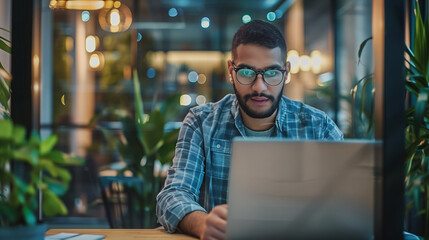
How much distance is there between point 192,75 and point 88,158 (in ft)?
5.39

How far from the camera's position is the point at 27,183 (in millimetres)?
1124

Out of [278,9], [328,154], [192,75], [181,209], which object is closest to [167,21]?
[192,75]

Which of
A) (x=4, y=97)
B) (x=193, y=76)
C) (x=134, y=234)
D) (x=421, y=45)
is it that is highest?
(x=193, y=76)

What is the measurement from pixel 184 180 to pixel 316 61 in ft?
15.6

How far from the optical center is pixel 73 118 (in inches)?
231

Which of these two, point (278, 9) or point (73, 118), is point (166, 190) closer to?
point (73, 118)

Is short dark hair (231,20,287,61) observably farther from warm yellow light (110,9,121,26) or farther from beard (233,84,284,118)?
warm yellow light (110,9,121,26)

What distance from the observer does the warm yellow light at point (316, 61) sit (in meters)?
6.24

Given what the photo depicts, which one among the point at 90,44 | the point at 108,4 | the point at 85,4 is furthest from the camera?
the point at 90,44

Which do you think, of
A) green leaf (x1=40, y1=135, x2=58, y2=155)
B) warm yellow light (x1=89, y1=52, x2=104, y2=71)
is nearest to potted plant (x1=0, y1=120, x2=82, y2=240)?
green leaf (x1=40, y1=135, x2=58, y2=155)

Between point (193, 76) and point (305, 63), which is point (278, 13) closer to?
point (305, 63)

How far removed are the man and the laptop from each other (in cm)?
60

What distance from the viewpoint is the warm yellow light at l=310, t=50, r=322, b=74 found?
624cm

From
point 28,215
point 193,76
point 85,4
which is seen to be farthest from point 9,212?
point 193,76
